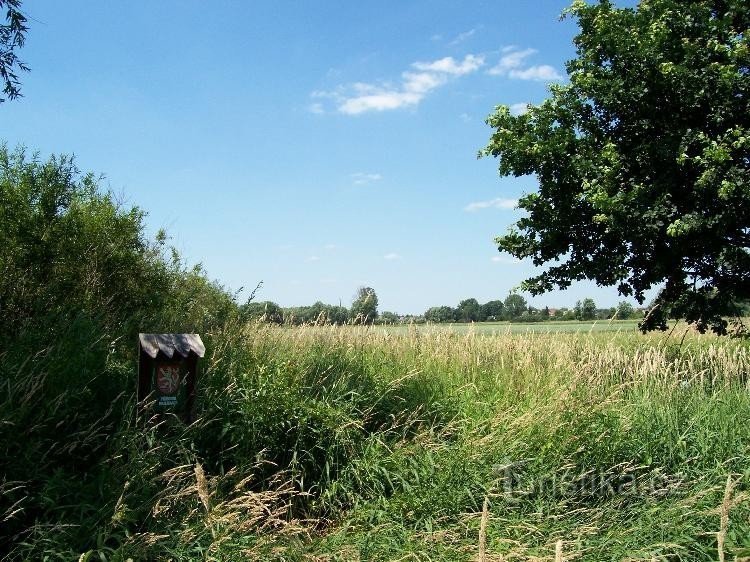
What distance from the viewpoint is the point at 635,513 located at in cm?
445

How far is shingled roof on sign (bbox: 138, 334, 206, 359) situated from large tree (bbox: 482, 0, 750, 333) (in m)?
7.40

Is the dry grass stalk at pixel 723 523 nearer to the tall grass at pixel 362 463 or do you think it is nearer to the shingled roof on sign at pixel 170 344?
the tall grass at pixel 362 463

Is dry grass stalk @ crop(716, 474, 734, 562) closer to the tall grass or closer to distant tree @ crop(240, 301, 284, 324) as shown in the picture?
the tall grass

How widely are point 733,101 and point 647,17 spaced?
271 centimetres

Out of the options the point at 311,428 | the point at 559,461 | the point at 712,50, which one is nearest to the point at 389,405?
the point at 311,428

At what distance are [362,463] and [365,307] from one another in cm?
510

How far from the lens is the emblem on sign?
210 inches

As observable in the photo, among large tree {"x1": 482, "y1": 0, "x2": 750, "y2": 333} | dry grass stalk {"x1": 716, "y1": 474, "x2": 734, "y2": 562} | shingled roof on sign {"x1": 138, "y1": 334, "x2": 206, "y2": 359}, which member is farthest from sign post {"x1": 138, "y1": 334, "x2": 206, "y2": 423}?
large tree {"x1": 482, "y1": 0, "x2": 750, "y2": 333}

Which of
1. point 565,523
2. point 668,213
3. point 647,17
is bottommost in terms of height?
point 565,523

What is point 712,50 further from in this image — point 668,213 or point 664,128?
point 668,213

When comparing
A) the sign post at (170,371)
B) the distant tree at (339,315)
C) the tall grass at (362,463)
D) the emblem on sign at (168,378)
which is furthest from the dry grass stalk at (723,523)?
the distant tree at (339,315)

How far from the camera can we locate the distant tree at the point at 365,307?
9805mm

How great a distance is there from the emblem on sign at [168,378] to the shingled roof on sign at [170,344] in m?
0.13

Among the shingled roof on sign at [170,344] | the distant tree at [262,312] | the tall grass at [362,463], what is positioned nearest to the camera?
the tall grass at [362,463]
